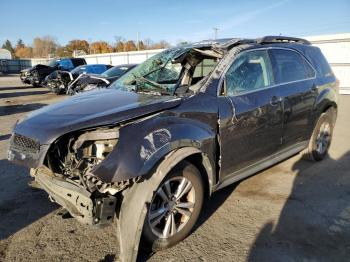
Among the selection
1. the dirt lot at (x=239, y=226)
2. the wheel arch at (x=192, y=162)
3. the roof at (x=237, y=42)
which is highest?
the roof at (x=237, y=42)

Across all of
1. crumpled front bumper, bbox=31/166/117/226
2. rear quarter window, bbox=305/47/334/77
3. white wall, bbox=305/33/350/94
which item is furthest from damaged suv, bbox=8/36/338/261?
white wall, bbox=305/33/350/94

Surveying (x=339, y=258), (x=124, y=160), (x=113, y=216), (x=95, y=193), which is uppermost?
(x=124, y=160)

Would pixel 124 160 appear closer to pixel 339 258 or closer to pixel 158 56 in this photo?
pixel 339 258

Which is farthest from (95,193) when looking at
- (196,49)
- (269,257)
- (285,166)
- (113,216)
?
(285,166)

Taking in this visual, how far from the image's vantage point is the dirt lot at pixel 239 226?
3223 millimetres

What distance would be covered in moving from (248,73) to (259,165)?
1159 millimetres

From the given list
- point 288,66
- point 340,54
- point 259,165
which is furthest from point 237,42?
point 340,54

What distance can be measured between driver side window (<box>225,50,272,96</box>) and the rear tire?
65.9 inches

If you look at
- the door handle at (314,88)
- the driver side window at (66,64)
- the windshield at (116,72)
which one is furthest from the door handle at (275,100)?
the driver side window at (66,64)

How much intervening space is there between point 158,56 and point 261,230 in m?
2.70

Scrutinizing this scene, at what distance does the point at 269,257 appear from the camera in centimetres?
313

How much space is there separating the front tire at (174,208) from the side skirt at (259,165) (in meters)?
0.39

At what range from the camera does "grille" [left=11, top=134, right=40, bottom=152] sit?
309 cm

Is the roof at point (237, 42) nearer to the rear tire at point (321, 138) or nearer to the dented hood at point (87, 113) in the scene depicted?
the dented hood at point (87, 113)
